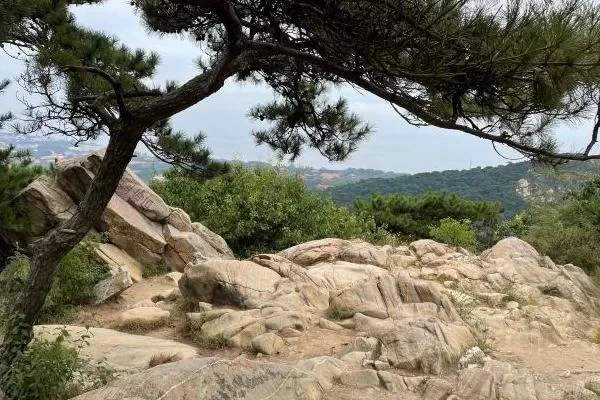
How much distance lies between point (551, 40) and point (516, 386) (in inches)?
101

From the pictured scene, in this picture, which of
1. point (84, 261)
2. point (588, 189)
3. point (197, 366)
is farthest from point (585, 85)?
point (588, 189)

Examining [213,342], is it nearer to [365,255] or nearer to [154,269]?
[154,269]

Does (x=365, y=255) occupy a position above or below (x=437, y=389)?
above

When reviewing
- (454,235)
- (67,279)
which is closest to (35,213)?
(67,279)

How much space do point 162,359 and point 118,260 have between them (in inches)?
155

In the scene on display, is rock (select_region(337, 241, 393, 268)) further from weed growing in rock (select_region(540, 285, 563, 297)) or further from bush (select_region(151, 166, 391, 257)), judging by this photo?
weed growing in rock (select_region(540, 285, 563, 297))

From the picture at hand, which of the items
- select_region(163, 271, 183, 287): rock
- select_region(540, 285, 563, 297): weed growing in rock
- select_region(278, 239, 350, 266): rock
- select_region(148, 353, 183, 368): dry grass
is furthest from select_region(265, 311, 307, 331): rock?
select_region(540, 285, 563, 297): weed growing in rock

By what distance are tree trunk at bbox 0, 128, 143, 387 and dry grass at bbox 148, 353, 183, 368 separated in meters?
1.01

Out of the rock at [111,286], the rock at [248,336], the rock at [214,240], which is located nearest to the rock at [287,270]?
the rock at [248,336]

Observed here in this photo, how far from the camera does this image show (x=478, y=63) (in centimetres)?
341

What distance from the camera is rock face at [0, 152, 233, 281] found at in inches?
327

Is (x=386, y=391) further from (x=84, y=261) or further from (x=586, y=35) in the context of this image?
(x=84, y=261)

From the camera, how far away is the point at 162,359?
186 inches

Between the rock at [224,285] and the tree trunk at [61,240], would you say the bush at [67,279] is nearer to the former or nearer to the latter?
the rock at [224,285]
